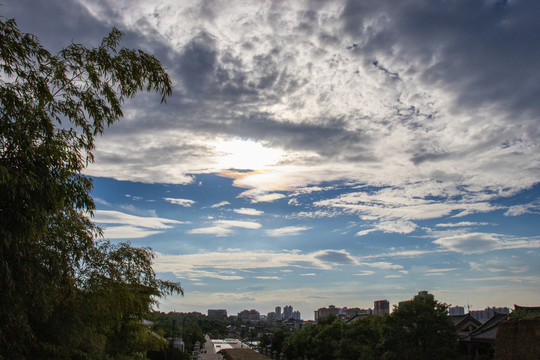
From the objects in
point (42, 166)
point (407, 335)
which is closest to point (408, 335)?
point (407, 335)

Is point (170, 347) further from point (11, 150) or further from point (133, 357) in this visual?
point (11, 150)

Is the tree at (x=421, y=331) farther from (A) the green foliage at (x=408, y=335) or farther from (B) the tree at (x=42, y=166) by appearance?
(B) the tree at (x=42, y=166)

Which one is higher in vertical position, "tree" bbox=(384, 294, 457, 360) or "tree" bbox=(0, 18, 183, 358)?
"tree" bbox=(0, 18, 183, 358)

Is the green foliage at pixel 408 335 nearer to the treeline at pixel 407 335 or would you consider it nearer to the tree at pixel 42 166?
the treeline at pixel 407 335

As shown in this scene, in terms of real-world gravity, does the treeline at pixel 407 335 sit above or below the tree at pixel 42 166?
below

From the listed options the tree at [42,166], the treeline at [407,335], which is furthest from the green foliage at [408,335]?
the tree at [42,166]

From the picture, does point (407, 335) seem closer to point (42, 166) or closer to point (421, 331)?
point (421, 331)

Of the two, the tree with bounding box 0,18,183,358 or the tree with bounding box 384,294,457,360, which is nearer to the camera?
the tree with bounding box 0,18,183,358

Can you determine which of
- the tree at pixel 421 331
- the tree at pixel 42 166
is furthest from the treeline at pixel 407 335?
the tree at pixel 42 166

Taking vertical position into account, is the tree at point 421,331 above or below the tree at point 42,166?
below

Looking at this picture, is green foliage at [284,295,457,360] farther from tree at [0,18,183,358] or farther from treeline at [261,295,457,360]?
tree at [0,18,183,358]

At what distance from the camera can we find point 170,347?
2927cm

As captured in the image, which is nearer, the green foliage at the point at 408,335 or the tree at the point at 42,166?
the tree at the point at 42,166

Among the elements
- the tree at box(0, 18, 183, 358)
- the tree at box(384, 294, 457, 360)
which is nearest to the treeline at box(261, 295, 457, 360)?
the tree at box(384, 294, 457, 360)
